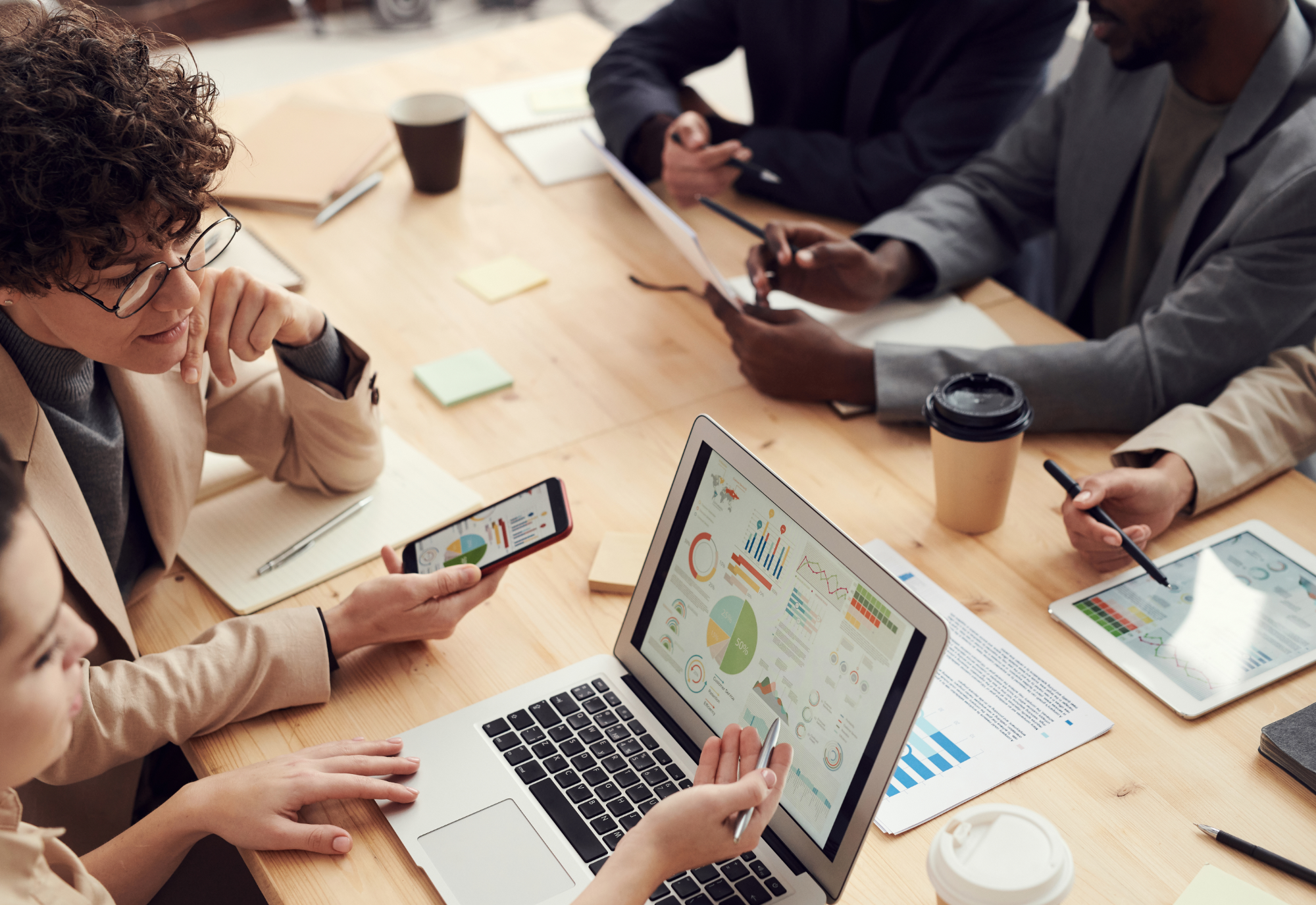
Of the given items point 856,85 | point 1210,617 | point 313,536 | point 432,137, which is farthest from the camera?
point 856,85

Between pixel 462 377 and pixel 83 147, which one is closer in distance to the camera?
pixel 83 147

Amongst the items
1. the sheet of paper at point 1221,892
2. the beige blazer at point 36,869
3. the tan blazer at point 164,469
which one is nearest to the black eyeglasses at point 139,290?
the tan blazer at point 164,469

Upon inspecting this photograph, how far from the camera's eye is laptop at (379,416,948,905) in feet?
2.43

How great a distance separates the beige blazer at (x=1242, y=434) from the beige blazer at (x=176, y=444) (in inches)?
33.8

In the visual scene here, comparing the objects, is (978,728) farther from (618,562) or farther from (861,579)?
(618,562)

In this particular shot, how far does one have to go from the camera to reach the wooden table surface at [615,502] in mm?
838

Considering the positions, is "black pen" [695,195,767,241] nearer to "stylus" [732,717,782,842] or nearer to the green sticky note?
the green sticky note

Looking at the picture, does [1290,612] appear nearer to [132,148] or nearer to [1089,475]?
[1089,475]

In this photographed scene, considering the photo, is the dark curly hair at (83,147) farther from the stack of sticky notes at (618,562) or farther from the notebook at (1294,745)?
the notebook at (1294,745)

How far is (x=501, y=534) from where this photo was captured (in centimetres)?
103

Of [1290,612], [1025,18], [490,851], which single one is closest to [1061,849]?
[490,851]

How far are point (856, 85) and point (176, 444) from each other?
4.29 ft

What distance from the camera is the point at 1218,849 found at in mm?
825

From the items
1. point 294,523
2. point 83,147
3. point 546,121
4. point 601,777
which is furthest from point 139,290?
point 546,121
